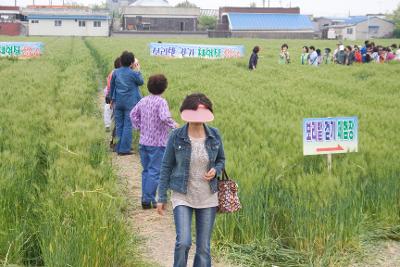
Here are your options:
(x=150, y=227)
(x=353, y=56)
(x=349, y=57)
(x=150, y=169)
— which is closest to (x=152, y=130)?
(x=150, y=169)

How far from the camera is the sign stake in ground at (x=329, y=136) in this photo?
6066 mm

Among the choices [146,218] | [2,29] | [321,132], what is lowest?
[146,218]

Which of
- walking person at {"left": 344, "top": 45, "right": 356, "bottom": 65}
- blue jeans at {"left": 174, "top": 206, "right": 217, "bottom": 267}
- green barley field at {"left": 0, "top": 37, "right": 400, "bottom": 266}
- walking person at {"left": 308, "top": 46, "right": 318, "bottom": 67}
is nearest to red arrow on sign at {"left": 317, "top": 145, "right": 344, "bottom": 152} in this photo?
green barley field at {"left": 0, "top": 37, "right": 400, "bottom": 266}

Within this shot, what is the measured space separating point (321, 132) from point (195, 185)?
2557mm

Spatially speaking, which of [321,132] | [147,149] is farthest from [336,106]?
[147,149]

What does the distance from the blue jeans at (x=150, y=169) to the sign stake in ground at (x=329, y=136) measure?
1.59m

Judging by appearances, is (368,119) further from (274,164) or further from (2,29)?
(2,29)

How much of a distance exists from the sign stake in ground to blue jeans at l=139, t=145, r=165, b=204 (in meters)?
1.59

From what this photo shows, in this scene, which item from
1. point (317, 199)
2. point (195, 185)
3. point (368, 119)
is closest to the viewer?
point (195, 185)

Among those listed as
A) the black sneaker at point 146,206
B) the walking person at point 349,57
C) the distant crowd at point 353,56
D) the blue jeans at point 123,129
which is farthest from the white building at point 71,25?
the black sneaker at point 146,206

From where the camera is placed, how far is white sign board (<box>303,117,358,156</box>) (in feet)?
19.9

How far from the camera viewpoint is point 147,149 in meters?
6.11

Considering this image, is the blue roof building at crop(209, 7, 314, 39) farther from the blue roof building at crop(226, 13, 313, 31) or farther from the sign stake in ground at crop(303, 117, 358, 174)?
the sign stake in ground at crop(303, 117, 358, 174)

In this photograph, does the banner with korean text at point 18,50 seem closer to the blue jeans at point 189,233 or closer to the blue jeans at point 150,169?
the blue jeans at point 150,169
